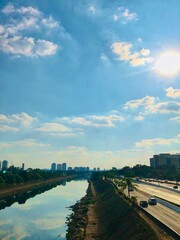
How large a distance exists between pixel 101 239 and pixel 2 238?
2153 cm

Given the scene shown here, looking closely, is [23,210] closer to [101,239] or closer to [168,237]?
[101,239]

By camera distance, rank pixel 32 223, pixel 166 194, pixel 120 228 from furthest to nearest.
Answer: pixel 166 194 → pixel 32 223 → pixel 120 228

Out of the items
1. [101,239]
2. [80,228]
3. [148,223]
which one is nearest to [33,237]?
[80,228]

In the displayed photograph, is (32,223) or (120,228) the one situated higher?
(120,228)

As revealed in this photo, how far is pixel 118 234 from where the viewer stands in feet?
165

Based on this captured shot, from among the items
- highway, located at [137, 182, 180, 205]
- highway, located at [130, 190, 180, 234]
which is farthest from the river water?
highway, located at [137, 182, 180, 205]

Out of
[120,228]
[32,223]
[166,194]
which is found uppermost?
[166,194]

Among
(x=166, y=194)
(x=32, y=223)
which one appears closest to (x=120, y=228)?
(x=32, y=223)

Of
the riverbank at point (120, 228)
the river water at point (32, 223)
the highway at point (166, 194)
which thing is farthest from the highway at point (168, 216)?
the river water at point (32, 223)

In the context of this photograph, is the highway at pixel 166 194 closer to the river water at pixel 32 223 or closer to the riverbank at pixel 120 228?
the riverbank at pixel 120 228

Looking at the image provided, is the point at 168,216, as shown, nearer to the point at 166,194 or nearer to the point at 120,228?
the point at 120,228

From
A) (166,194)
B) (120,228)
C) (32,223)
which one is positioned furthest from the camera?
(166,194)

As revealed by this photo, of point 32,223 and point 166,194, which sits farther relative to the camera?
point 166,194

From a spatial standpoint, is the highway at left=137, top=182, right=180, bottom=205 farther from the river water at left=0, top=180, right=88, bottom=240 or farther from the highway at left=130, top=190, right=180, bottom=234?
the river water at left=0, top=180, right=88, bottom=240
